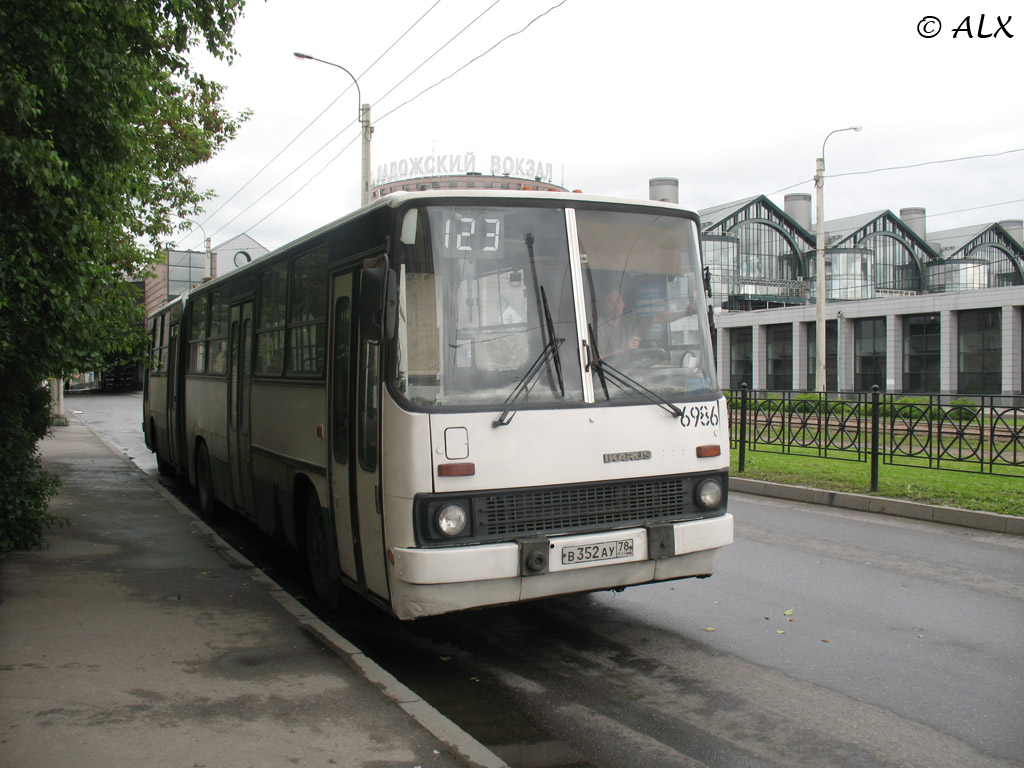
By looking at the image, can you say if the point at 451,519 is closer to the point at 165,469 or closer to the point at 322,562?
the point at 322,562

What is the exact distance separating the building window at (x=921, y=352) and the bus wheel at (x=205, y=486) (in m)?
45.4

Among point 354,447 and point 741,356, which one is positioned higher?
point 741,356

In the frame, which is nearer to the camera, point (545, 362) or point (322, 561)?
point (545, 362)

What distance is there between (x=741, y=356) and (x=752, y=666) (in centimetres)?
5925

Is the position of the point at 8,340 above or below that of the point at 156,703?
above

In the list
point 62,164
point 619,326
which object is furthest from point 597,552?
point 62,164

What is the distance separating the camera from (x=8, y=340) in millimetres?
6594

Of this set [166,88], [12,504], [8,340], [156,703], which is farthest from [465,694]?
[166,88]

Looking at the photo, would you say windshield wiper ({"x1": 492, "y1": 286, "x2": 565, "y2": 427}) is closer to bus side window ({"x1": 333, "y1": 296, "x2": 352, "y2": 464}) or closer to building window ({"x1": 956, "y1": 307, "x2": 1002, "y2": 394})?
bus side window ({"x1": 333, "y1": 296, "x2": 352, "y2": 464})

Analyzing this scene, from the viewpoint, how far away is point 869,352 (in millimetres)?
53469

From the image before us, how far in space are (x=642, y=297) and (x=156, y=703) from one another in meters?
3.52

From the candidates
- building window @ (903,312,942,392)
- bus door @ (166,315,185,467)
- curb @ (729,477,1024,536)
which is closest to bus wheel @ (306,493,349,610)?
bus door @ (166,315,185,467)

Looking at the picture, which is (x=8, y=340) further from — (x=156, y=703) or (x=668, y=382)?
(x=668, y=382)

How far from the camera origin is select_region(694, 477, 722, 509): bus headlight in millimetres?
5758
